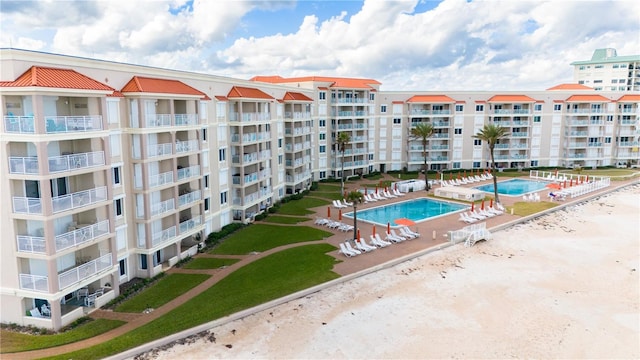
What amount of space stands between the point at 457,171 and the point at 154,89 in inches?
2115

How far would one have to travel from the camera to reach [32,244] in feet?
68.6

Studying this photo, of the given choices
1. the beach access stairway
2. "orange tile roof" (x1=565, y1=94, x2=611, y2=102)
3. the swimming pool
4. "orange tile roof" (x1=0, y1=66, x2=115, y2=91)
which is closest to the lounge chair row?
the beach access stairway

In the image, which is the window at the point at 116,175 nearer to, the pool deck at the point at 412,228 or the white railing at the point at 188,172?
the white railing at the point at 188,172

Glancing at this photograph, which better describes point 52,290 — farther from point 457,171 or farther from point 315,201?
point 457,171

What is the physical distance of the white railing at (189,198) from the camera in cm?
3118

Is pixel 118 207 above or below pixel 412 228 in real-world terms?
above

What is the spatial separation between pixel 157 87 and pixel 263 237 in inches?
588

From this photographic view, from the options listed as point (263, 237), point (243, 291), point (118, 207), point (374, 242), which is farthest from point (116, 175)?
point (374, 242)

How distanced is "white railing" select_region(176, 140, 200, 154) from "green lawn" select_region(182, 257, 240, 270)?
7.83 m

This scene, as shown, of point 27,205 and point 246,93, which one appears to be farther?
point 246,93

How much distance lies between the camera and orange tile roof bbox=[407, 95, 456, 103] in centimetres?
6850

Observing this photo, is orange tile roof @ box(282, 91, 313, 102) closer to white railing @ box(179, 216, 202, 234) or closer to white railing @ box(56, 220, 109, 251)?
white railing @ box(179, 216, 202, 234)

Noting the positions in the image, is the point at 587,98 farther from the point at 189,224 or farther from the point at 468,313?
the point at 189,224

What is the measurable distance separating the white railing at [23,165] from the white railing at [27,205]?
129cm
